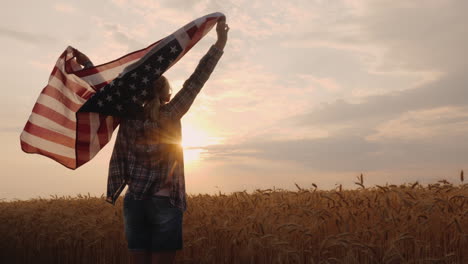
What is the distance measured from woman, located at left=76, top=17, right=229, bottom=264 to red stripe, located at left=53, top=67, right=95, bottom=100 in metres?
1.88

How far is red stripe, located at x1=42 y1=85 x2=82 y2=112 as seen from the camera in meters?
6.38

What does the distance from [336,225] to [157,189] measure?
7.83ft

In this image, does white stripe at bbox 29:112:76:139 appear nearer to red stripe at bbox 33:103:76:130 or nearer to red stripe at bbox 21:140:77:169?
red stripe at bbox 33:103:76:130

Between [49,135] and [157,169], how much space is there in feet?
8.86

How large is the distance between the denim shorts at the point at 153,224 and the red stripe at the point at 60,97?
254 centimetres

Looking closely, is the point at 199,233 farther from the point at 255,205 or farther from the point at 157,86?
the point at 157,86

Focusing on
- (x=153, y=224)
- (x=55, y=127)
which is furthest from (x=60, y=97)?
(x=153, y=224)

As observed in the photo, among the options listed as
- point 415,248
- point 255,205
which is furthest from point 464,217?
point 255,205

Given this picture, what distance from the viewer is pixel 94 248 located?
24.3 ft

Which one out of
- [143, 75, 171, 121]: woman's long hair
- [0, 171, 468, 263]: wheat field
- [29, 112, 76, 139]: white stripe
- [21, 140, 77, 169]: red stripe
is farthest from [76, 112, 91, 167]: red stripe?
[0, 171, 468, 263]: wheat field

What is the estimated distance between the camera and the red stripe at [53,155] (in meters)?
6.19

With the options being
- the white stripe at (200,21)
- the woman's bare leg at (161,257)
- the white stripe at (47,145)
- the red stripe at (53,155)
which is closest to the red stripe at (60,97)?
the white stripe at (47,145)

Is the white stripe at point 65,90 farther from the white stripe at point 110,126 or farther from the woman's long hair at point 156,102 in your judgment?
the woman's long hair at point 156,102

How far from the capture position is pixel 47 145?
627cm
